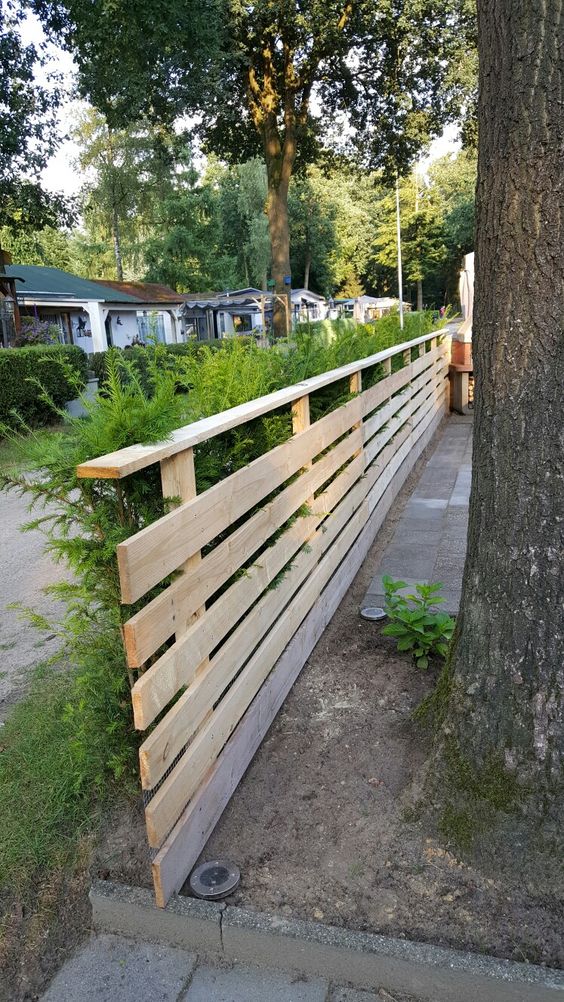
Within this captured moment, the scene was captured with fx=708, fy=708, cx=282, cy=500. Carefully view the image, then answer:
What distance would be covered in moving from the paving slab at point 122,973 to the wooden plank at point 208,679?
0.53 meters

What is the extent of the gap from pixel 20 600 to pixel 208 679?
3.00 metres

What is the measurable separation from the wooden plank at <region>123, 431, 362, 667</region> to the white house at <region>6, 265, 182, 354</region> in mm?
25009

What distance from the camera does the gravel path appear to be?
3.70 meters

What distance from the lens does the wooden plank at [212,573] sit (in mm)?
1844

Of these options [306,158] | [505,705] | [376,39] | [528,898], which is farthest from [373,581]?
[306,158]

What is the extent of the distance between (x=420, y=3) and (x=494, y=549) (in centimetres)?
1955

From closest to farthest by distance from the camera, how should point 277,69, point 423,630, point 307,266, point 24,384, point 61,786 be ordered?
point 61,786, point 423,630, point 24,384, point 277,69, point 307,266

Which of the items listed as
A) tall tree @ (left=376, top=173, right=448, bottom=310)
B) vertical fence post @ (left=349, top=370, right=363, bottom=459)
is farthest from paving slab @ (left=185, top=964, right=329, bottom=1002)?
tall tree @ (left=376, top=173, right=448, bottom=310)

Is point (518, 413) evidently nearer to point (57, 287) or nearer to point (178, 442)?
point (178, 442)

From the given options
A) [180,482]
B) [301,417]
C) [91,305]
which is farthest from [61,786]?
[91,305]

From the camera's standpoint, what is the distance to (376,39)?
60.7 ft

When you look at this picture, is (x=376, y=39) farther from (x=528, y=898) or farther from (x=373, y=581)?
(x=528, y=898)

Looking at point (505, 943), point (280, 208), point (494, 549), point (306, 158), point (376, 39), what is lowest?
point (505, 943)

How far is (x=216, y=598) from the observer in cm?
261
